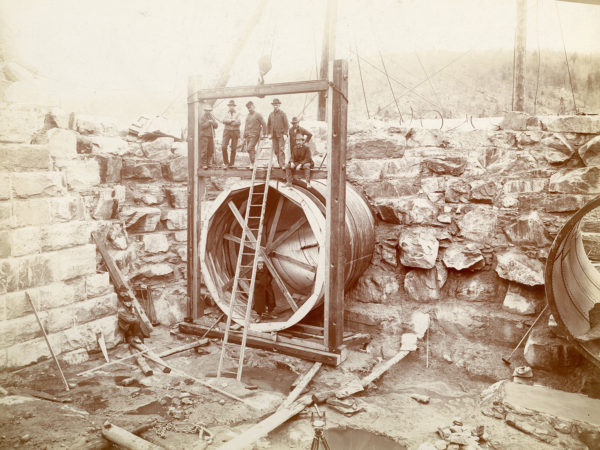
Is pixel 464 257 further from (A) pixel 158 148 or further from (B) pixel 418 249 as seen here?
(A) pixel 158 148

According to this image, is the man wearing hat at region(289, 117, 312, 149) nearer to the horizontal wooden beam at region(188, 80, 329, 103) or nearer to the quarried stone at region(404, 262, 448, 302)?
the horizontal wooden beam at region(188, 80, 329, 103)

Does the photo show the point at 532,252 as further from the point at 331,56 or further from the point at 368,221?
the point at 331,56

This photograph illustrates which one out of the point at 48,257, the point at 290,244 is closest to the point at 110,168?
the point at 48,257

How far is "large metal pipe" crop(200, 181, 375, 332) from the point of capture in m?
6.79

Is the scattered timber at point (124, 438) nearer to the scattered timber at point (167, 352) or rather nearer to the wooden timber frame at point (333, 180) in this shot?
the scattered timber at point (167, 352)

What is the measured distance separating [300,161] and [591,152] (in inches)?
168

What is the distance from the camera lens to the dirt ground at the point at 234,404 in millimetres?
4781

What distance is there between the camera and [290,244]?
8828mm

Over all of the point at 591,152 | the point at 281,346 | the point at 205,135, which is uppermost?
the point at 205,135

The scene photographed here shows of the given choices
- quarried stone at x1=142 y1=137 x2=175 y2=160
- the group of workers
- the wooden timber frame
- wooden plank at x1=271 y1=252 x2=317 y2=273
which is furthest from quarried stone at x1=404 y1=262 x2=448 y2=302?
quarried stone at x1=142 y1=137 x2=175 y2=160

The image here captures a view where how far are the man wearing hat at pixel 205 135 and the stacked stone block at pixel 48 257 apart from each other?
1.59m

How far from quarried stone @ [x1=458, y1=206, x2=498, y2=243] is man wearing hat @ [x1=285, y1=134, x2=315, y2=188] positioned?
8.93 ft

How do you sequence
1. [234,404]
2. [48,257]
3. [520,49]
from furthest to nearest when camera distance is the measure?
[520,49] < [48,257] < [234,404]

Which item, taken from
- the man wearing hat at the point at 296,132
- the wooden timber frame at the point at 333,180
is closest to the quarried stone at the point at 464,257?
the wooden timber frame at the point at 333,180
